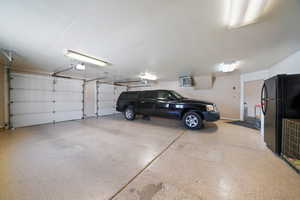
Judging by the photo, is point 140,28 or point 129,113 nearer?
point 140,28

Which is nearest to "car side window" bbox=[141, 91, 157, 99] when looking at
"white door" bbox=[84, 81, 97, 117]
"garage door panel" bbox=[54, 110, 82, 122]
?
"white door" bbox=[84, 81, 97, 117]

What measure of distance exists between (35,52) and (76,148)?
2.84 meters

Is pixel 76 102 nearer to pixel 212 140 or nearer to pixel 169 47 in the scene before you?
pixel 169 47

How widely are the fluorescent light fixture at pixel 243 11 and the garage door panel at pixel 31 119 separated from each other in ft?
24.1

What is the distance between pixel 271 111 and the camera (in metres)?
2.36

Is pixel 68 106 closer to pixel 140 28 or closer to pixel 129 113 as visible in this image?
pixel 129 113

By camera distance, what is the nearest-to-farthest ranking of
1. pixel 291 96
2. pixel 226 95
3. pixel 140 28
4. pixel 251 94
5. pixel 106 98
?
pixel 140 28 → pixel 291 96 → pixel 251 94 → pixel 226 95 → pixel 106 98

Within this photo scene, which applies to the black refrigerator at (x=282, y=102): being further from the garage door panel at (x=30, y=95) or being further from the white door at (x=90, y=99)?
the garage door panel at (x=30, y=95)

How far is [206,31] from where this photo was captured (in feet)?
6.16

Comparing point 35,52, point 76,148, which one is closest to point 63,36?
point 35,52

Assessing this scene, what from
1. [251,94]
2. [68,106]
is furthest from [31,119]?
[251,94]

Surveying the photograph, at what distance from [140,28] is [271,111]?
3.33 metres

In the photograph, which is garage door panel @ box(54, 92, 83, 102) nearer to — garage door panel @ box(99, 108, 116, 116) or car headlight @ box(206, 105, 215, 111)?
garage door panel @ box(99, 108, 116, 116)

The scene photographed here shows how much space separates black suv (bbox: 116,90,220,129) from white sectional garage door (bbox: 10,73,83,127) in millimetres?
2668
